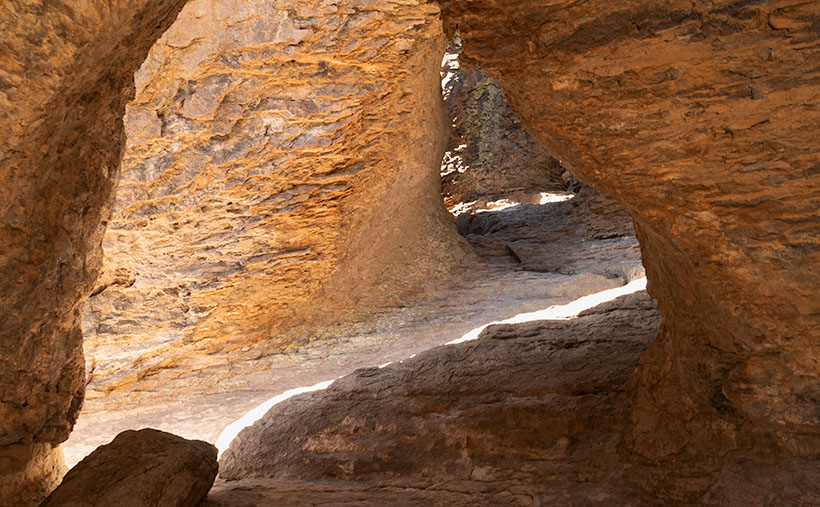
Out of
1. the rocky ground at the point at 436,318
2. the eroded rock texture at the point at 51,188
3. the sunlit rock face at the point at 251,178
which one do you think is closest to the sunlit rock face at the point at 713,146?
the eroded rock texture at the point at 51,188

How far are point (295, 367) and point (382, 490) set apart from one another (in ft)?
12.3

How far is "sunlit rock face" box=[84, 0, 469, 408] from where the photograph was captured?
22.9 feet

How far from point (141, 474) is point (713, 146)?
296cm

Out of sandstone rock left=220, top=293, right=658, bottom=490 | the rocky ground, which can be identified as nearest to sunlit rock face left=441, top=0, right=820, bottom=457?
sandstone rock left=220, top=293, right=658, bottom=490

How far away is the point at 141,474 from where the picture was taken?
314 centimetres

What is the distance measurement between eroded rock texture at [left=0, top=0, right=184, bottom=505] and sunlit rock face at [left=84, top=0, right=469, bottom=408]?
3.97 metres

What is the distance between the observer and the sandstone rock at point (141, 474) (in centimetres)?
297

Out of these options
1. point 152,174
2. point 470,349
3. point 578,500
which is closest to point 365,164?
point 152,174

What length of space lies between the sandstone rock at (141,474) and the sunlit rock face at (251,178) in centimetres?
373

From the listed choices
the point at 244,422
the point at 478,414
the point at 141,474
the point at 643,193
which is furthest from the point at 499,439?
the point at 244,422

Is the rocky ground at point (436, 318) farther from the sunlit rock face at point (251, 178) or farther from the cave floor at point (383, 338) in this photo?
the sunlit rock face at point (251, 178)

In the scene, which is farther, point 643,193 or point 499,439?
point 499,439

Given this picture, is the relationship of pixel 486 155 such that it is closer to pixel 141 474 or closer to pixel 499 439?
pixel 499 439

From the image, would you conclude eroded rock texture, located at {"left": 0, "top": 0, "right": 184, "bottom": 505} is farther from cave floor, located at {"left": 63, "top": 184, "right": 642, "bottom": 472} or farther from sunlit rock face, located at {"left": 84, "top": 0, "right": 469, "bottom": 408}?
sunlit rock face, located at {"left": 84, "top": 0, "right": 469, "bottom": 408}
